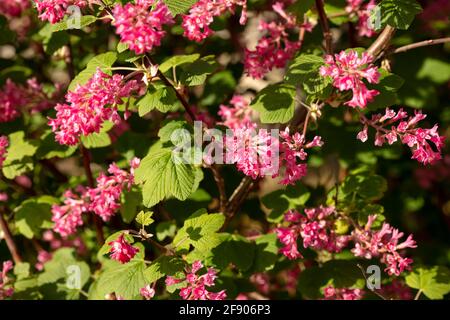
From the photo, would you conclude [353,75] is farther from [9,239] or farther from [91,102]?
[9,239]

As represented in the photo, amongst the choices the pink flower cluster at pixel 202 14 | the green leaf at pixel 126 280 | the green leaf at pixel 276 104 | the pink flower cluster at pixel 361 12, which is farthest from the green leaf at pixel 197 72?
the pink flower cluster at pixel 361 12

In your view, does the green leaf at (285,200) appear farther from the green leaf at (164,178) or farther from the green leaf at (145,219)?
the green leaf at (145,219)

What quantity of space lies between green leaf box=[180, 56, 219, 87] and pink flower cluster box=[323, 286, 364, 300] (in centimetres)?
112

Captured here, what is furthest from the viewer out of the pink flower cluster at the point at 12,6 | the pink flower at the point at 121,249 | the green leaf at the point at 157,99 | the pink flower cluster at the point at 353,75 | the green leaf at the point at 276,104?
the pink flower cluster at the point at 12,6

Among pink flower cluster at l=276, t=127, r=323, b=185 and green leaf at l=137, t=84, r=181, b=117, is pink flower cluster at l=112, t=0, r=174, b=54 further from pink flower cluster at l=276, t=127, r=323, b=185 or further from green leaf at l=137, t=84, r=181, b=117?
pink flower cluster at l=276, t=127, r=323, b=185

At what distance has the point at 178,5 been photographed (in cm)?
Result: 210

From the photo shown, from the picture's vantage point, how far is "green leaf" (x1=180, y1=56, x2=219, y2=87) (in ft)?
7.60

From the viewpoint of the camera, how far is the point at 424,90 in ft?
11.9

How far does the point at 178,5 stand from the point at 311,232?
3.49 feet

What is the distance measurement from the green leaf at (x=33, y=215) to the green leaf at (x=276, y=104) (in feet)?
4.02

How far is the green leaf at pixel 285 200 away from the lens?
287 centimetres

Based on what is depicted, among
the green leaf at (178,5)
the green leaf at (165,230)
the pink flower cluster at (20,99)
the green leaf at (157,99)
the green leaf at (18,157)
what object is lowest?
the green leaf at (165,230)

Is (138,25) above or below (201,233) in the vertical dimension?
above

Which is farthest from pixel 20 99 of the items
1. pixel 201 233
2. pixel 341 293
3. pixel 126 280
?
pixel 341 293
